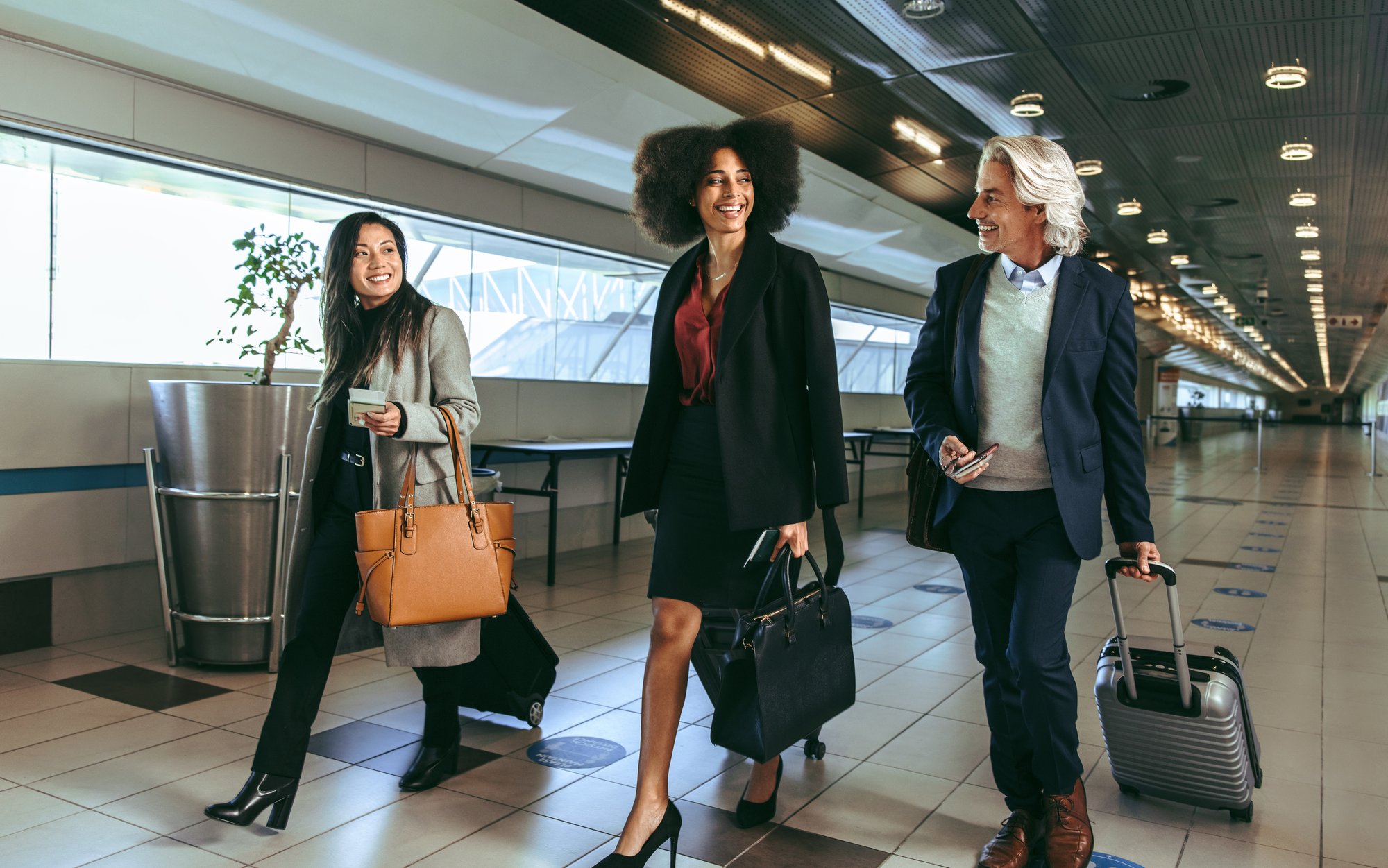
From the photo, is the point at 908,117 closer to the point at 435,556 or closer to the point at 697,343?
the point at 697,343

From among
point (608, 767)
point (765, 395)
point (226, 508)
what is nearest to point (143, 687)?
point (226, 508)

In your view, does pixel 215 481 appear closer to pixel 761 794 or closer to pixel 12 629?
pixel 12 629

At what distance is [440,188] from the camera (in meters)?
5.90

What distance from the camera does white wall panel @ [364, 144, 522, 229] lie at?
5.51 meters

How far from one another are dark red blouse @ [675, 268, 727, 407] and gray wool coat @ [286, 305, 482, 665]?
2.09 ft

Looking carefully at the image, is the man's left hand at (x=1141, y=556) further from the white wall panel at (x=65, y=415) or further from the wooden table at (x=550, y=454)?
the white wall panel at (x=65, y=415)

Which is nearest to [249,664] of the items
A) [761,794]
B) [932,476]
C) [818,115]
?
[761,794]

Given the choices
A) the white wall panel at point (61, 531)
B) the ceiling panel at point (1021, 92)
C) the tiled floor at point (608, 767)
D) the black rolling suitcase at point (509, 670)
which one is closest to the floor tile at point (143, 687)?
the tiled floor at point (608, 767)

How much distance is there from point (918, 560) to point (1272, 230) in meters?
7.35

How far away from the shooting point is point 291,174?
16.4 feet

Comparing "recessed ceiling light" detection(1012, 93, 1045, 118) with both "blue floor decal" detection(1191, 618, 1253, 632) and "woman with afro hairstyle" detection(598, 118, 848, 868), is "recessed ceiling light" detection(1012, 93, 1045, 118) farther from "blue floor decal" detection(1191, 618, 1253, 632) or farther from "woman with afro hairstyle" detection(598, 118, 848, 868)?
"woman with afro hairstyle" detection(598, 118, 848, 868)

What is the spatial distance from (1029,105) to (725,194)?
5.62 m

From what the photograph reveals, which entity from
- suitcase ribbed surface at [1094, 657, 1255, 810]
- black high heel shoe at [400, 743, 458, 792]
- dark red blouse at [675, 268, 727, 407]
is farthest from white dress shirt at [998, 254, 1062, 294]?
black high heel shoe at [400, 743, 458, 792]

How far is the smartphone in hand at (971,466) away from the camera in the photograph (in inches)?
82.9
